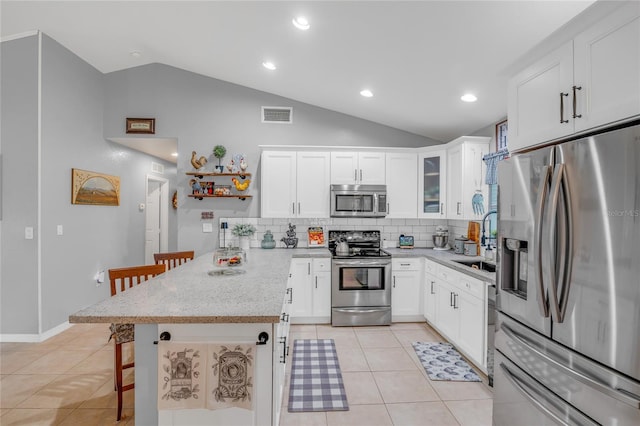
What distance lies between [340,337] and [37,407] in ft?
8.65

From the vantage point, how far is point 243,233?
4258mm

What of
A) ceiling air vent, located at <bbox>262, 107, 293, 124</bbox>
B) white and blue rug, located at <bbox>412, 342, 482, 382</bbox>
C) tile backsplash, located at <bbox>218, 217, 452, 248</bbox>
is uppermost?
ceiling air vent, located at <bbox>262, 107, 293, 124</bbox>

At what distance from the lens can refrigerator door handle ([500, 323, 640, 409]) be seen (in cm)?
113

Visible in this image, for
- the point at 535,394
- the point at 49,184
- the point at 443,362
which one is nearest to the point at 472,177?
the point at 443,362

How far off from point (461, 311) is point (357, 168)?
2.18 meters

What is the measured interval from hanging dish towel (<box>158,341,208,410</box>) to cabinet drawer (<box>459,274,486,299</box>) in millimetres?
2303

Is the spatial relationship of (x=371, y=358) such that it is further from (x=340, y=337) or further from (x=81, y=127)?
(x=81, y=127)

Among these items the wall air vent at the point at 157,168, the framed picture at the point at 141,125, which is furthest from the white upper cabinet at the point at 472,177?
the wall air vent at the point at 157,168

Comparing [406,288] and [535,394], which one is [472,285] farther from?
[535,394]

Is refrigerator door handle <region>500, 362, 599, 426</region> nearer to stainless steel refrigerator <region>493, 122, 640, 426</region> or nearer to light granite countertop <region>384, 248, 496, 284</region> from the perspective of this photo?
stainless steel refrigerator <region>493, 122, 640, 426</region>

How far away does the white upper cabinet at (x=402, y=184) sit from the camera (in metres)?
4.29

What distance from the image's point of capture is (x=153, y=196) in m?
6.41

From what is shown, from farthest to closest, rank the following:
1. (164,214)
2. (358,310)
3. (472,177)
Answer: (164,214) → (358,310) → (472,177)

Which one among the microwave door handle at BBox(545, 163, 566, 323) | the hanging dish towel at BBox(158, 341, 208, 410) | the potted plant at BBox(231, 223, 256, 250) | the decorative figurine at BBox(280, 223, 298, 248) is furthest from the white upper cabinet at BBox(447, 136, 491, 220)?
the hanging dish towel at BBox(158, 341, 208, 410)
